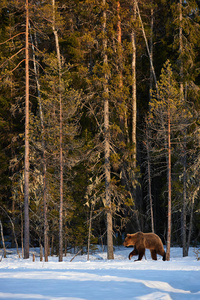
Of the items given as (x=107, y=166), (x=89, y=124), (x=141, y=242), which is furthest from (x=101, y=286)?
(x=89, y=124)

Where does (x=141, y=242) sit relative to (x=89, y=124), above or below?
below

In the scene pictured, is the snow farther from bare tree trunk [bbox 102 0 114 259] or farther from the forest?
bare tree trunk [bbox 102 0 114 259]

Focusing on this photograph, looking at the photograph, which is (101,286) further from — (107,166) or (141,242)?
(107,166)

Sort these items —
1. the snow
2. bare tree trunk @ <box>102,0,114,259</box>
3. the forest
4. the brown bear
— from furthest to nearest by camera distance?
1. bare tree trunk @ <box>102,0,114,259</box>
2. the forest
3. the brown bear
4. the snow

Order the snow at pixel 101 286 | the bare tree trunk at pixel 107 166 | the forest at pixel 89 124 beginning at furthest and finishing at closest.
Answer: the bare tree trunk at pixel 107 166
the forest at pixel 89 124
the snow at pixel 101 286

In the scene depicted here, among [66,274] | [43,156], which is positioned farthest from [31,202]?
[66,274]

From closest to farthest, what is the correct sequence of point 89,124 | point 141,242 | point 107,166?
point 141,242, point 107,166, point 89,124

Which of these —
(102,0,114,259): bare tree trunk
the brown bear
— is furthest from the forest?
the brown bear

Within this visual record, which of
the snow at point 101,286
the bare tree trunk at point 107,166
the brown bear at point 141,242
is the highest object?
the bare tree trunk at point 107,166

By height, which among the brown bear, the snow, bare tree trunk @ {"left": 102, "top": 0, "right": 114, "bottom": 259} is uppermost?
bare tree trunk @ {"left": 102, "top": 0, "right": 114, "bottom": 259}

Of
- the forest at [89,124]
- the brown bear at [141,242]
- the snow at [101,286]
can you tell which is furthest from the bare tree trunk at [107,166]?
the snow at [101,286]

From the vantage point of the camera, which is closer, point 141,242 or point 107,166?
point 141,242

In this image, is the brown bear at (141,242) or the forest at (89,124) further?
the forest at (89,124)

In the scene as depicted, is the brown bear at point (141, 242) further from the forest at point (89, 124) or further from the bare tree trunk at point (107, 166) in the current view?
the bare tree trunk at point (107, 166)
